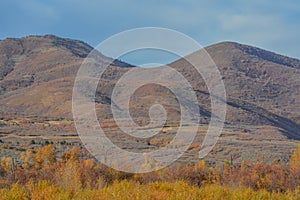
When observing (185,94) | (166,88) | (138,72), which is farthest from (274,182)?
(138,72)

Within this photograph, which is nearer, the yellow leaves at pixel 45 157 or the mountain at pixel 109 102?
the yellow leaves at pixel 45 157

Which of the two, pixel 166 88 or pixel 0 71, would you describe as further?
pixel 0 71

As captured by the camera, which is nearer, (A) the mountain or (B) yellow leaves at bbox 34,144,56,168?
(B) yellow leaves at bbox 34,144,56,168

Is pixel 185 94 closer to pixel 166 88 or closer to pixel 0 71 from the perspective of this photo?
pixel 166 88

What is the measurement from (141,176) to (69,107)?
89.7 metres

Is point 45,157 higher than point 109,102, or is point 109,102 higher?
point 109,102

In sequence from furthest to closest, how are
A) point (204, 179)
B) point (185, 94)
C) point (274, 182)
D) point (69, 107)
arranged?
point (185, 94) → point (69, 107) → point (204, 179) → point (274, 182)

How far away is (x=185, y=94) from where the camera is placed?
137m

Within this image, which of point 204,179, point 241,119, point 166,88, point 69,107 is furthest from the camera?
point 166,88

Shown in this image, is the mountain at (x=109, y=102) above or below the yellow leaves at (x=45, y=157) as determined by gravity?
above

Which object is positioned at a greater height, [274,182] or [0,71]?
[0,71]

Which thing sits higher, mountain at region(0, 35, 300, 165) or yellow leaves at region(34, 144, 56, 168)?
mountain at region(0, 35, 300, 165)

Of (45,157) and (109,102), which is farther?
(109,102)

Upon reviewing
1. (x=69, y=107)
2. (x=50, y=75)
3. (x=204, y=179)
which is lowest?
(x=204, y=179)
